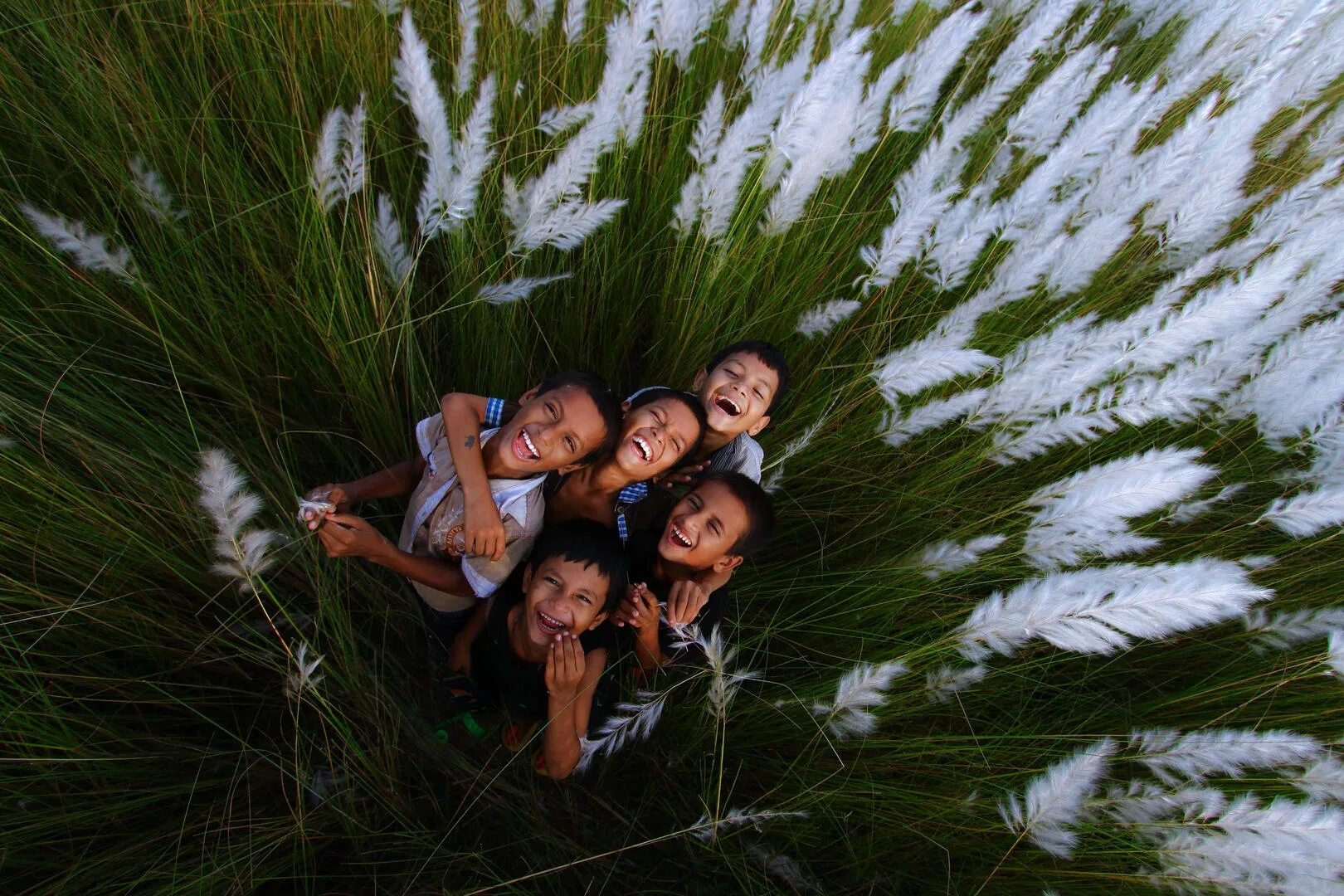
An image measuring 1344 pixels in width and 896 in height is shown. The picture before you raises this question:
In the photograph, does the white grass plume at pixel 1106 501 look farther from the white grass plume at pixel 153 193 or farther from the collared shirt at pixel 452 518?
the white grass plume at pixel 153 193

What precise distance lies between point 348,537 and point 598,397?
1.99 feet

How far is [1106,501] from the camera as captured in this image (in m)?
1.43

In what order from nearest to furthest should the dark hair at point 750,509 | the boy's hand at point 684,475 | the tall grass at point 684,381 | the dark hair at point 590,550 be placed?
1. the tall grass at point 684,381
2. the dark hair at point 590,550
3. the dark hair at point 750,509
4. the boy's hand at point 684,475

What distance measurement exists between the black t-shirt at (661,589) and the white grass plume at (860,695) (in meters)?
0.38

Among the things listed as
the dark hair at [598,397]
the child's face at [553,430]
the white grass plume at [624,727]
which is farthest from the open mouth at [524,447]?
the white grass plume at [624,727]

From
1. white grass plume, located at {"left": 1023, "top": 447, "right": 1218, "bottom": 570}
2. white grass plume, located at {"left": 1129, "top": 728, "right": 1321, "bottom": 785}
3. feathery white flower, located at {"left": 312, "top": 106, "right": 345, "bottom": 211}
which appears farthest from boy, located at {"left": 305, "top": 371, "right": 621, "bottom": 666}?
white grass plume, located at {"left": 1129, "top": 728, "right": 1321, "bottom": 785}

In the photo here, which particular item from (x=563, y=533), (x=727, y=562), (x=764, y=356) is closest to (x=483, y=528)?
(x=563, y=533)

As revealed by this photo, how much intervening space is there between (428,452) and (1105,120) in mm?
2038

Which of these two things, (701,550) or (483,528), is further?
(701,550)

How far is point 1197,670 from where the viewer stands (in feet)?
5.96

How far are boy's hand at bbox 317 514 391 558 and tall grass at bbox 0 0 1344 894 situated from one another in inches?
4.5

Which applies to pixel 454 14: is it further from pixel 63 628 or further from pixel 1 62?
pixel 63 628

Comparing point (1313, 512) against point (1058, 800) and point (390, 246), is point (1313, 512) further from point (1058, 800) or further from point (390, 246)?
point (390, 246)

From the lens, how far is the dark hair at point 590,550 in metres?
1.61
